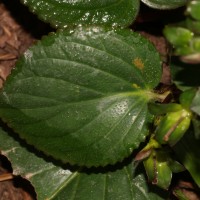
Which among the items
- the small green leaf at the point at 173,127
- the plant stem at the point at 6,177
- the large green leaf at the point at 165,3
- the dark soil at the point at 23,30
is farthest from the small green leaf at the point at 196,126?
the plant stem at the point at 6,177

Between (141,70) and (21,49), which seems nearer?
(141,70)

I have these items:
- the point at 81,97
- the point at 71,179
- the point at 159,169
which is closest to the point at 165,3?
the point at 81,97

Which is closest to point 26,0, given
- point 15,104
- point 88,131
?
point 15,104

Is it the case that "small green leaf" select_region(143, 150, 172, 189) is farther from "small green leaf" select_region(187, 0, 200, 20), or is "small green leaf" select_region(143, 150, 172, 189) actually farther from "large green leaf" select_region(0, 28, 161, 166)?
"small green leaf" select_region(187, 0, 200, 20)

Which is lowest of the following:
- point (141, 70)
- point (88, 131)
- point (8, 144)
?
point (8, 144)

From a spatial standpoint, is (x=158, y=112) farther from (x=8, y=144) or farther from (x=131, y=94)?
(x=8, y=144)

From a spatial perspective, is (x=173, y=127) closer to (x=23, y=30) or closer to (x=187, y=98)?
(x=187, y=98)

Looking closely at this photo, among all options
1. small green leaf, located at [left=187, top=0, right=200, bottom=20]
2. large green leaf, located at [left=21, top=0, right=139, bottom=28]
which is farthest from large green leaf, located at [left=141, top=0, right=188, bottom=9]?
small green leaf, located at [left=187, top=0, right=200, bottom=20]
